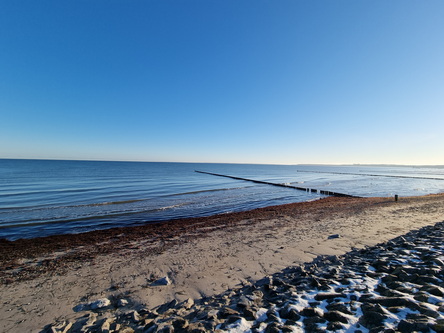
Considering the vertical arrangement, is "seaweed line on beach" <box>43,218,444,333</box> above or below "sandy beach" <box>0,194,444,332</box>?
above

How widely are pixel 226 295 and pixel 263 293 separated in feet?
2.83

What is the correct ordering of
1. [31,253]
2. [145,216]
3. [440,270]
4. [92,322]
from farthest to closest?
[145,216] → [31,253] → [440,270] → [92,322]

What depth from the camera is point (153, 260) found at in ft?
23.9

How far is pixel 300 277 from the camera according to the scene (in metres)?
4.98

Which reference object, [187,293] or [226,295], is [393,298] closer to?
[226,295]

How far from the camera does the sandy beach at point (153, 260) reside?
193 inches

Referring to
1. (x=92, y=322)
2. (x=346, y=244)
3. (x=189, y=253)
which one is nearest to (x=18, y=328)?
(x=92, y=322)

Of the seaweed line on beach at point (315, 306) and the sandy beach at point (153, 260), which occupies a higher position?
the seaweed line on beach at point (315, 306)

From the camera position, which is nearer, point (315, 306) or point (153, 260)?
point (315, 306)

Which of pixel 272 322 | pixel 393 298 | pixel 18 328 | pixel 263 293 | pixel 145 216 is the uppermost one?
pixel 393 298

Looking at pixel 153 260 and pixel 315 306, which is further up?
pixel 315 306

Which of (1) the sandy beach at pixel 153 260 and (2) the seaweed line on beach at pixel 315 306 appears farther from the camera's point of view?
(1) the sandy beach at pixel 153 260

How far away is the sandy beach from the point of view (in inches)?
193

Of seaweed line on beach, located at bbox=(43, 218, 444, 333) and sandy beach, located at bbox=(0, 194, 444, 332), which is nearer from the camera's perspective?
seaweed line on beach, located at bbox=(43, 218, 444, 333)
